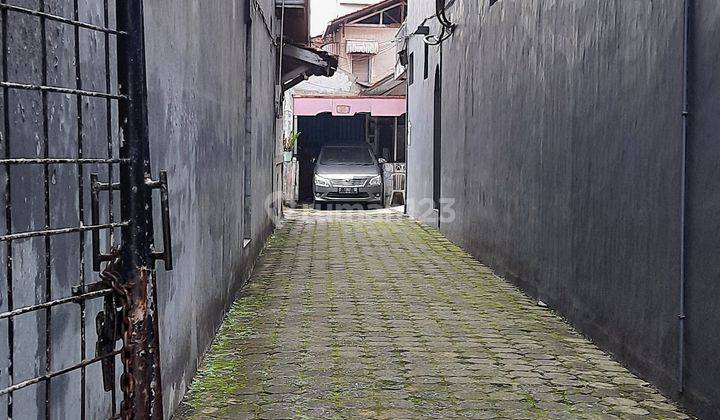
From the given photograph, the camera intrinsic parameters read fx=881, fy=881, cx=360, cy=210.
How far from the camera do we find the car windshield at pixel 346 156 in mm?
22844

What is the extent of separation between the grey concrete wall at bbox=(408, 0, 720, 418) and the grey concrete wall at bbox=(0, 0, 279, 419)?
2894 millimetres

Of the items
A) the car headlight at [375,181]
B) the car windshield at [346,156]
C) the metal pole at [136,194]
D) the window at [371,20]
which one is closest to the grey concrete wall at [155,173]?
the metal pole at [136,194]

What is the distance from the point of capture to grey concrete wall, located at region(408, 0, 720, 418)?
4.92m

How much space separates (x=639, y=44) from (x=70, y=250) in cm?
429

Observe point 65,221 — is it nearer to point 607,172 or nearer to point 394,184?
point 607,172

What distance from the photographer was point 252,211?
Answer: 10555 millimetres

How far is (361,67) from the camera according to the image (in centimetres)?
3666

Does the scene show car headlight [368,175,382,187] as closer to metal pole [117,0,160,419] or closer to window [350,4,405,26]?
window [350,4,405,26]

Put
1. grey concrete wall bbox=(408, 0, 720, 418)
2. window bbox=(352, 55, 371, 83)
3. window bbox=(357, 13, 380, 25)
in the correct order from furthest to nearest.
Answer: window bbox=(352, 55, 371, 83) → window bbox=(357, 13, 380, 25) → grey concrete wall bbox=(408, 0, 720, 418)

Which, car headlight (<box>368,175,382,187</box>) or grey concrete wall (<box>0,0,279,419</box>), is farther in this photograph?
car headlight (<box>368,175,382,187</box>)

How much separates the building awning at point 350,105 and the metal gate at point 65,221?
828 inches

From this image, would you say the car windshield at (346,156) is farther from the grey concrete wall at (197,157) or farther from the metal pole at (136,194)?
the metal pole at (136,194)

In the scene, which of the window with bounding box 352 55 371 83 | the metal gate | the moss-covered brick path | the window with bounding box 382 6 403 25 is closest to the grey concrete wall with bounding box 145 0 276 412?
the moss-covered brick path

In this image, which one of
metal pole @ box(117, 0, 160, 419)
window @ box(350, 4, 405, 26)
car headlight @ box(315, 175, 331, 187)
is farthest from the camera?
window @ box(350, 4, 405, 26)
